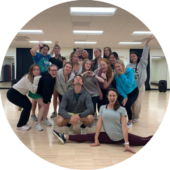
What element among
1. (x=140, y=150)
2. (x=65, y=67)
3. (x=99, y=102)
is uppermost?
(x=65, y=67)

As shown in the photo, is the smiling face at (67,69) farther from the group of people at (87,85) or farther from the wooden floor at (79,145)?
the wooden floor at (79,145)

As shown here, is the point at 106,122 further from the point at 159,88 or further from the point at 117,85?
the point at 159,88

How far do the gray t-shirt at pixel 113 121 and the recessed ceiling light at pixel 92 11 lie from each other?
1287 millimetres

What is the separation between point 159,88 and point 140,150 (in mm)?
1008

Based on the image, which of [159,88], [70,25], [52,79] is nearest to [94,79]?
[52,79]

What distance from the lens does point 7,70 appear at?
2.85 meters

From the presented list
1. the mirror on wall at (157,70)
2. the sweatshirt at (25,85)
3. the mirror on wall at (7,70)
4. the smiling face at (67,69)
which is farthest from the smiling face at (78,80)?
the mirror on wall at (157,70)

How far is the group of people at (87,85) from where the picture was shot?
107 inches

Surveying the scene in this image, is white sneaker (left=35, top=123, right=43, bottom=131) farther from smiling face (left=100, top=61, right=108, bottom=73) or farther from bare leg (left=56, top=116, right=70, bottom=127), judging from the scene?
smiling face (left=100, top=61, right=108, bottom=73)

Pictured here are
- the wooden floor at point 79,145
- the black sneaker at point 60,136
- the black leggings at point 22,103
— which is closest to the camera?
the wooden floor at point 79,145

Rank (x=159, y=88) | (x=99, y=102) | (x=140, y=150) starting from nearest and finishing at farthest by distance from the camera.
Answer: (x=140, y=150), (x=99, y=102), (x=159, y=88)

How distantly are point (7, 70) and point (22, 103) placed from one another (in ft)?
1.92

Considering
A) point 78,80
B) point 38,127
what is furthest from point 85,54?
point 38,127

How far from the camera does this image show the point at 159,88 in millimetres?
3037
